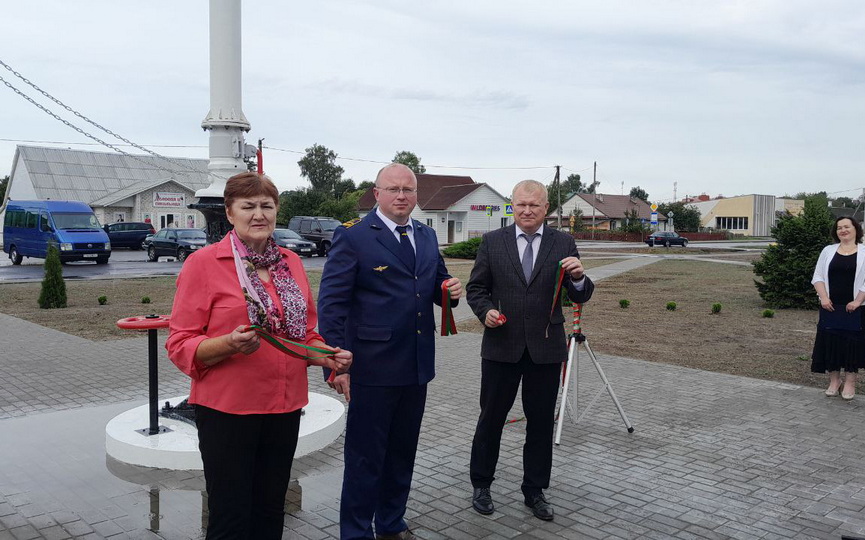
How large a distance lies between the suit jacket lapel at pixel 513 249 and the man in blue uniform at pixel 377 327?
2.43 ft

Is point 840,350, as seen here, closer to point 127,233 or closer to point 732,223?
point 127,233

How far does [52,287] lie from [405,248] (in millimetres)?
13605

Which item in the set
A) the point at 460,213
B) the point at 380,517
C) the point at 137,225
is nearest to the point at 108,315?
the point at 380,517

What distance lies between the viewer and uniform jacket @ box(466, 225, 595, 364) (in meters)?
4.54

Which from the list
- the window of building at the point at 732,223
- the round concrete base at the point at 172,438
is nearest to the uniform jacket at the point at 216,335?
the round concrete base at the point at 172,438

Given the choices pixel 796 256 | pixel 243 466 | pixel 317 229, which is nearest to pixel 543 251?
pixel 243 466

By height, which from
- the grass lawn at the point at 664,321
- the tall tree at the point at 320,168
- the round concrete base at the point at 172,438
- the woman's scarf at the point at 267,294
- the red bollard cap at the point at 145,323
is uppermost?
the tall tree at the point at 320,168

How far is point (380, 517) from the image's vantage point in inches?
163

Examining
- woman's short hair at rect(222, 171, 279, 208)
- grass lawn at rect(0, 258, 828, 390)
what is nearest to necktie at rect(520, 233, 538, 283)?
woman's short hair at rect(222, 171, 279, 208)

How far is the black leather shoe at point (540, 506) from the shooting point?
450 cm

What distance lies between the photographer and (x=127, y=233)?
41.3 m

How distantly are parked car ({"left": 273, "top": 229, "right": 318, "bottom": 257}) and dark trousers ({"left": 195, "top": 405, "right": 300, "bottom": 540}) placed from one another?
1215 inches

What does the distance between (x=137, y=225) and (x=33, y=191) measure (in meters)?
13.2

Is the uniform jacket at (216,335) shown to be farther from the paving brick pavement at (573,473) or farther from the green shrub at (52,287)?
the green shrub at (52,287)
